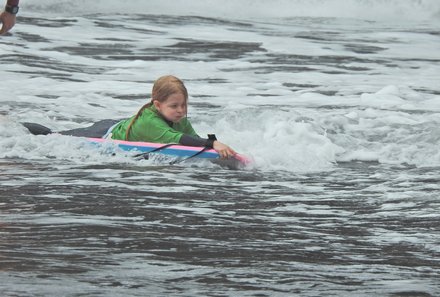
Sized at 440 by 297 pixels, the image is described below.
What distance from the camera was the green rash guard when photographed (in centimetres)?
959

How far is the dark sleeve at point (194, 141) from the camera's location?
9273 millimetres

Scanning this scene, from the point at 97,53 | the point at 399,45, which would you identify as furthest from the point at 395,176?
the point at 399,45

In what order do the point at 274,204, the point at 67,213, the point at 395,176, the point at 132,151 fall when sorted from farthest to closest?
1. the point at 132,151
2. the point at 395,176
3. the point at 274,204
4. the point at 67,213

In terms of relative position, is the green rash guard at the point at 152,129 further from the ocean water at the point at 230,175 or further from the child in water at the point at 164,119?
the ocean water at the point at 230,175

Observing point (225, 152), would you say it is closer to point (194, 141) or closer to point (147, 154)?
point (194, 141)

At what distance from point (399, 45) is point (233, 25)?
3.69 metres

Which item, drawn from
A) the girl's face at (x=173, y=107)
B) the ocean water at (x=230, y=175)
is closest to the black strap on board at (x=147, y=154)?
the ocean water at (x=230, y=175)

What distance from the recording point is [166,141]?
958 cm

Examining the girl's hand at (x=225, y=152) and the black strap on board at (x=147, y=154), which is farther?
the black strap on board at (x=147, y=154)

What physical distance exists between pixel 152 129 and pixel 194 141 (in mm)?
446

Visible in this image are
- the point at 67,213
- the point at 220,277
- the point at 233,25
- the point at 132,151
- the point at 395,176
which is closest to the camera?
the point at 220,277

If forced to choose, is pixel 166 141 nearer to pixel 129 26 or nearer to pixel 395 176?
pixel 395 176

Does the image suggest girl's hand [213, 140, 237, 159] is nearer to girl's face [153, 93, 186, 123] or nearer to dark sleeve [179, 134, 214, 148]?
dark sleeve [179, 134, 214, 148]

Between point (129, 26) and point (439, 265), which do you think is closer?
point (439, 265)
